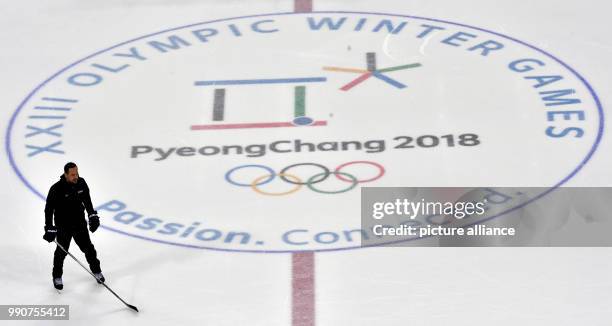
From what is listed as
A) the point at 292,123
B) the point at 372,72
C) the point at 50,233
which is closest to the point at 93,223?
the point at 50,233

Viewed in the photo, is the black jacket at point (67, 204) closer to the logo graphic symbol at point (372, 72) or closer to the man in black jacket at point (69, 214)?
the man in black jacket at point (69, 214)

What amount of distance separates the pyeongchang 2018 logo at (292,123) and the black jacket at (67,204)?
0.99m

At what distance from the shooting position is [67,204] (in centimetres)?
855

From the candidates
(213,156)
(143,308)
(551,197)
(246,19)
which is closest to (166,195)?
(213,156)

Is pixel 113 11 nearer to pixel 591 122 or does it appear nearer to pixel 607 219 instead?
pixel 591 122

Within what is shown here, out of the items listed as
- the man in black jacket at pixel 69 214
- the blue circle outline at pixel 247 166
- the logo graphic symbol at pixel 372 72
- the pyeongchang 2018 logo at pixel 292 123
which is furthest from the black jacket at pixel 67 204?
the logo graphic symbol at pixel 372 72

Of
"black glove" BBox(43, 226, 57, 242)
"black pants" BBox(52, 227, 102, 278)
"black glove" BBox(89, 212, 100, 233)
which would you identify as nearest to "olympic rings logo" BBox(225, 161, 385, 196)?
"black pants" BBox(52, 227, 102, 278)

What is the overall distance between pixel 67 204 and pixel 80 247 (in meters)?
0.37

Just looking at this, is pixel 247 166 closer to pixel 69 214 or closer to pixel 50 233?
pixel 69 214

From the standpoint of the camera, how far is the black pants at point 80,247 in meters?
8.68

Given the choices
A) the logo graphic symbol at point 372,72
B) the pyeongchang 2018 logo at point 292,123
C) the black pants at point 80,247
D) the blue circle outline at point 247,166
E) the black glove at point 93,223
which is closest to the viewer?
the black glove at point 93,223

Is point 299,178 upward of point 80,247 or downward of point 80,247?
upward

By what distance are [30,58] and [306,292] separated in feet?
16.4

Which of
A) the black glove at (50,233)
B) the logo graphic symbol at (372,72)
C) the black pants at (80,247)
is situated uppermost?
the logo graphic symbol at (372,72)
